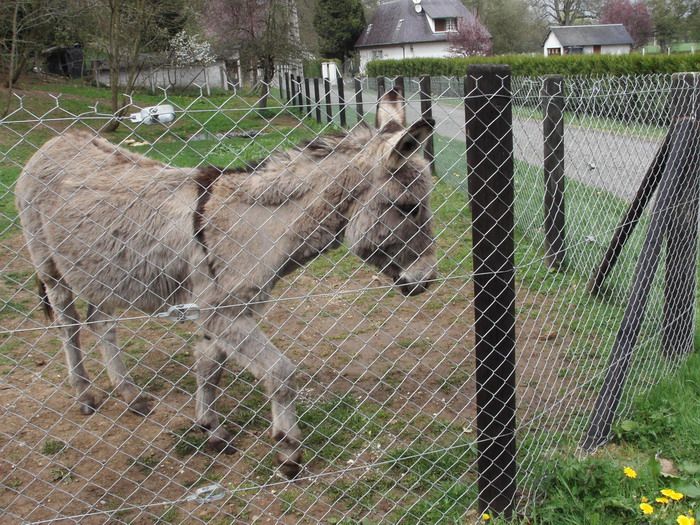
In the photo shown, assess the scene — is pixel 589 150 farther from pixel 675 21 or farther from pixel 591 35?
pixel 675 21

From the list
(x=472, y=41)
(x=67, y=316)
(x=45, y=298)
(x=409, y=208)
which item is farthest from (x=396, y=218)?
(x=472, y=41)

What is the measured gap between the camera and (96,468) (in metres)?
3.36

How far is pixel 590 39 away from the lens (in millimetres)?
47438

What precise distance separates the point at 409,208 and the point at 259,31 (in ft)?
66.5

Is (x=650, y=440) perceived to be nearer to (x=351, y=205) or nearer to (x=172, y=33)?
(x=351, y=205)

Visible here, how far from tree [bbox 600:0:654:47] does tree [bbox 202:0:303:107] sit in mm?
41492

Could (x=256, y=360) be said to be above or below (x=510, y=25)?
below

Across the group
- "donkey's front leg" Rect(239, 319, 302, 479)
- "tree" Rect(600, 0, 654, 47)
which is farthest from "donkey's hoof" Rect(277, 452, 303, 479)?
"tree" Rect(600, 0, 654, 47)

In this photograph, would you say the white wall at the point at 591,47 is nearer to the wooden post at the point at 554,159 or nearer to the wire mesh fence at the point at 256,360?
the wooden post at the point at 554,159

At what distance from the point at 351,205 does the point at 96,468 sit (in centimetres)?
207

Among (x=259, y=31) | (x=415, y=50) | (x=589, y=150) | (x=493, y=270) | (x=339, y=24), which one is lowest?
(x=415, y=50)

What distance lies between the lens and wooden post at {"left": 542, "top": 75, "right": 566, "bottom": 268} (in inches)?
219

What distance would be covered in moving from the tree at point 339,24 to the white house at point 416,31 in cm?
265

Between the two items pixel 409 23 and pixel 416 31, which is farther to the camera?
pixel 409 23
